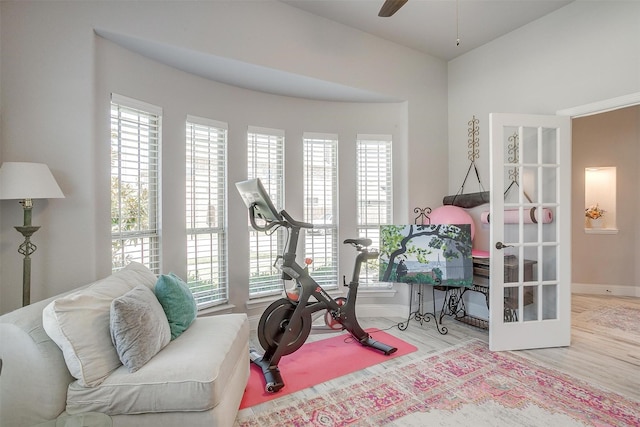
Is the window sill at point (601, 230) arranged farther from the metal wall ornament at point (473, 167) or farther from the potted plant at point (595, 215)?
the metal wall ornament at point (473, 167)

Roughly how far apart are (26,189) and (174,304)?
1.13 m

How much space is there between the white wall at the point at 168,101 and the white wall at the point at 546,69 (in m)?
0.25

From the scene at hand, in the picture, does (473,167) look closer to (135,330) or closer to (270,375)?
(270,375)

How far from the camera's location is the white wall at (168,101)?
2.16 meters

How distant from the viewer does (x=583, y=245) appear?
525cm

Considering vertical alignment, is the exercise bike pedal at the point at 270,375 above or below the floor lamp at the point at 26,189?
below

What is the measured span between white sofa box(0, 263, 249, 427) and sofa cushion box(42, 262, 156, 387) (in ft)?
0.07

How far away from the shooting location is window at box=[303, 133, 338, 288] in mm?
3883

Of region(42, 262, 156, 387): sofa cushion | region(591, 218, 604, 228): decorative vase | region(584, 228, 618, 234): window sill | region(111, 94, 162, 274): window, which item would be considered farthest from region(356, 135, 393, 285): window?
region(591, 218, 604, 228): decorative vase

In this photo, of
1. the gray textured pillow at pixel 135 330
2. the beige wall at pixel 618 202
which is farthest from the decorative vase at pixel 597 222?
the gray textured pillow at pixel 135 330

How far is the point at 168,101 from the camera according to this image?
300 cm

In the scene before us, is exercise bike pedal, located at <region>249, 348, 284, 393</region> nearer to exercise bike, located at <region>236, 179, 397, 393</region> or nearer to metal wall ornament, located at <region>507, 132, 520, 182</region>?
exercise bike, located at <region>236, 179, 397, 393</region>

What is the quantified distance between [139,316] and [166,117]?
6.45ft

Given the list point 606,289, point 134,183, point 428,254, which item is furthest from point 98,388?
point 606,289
